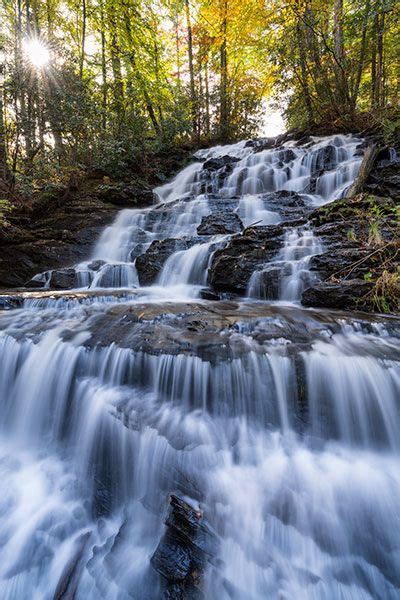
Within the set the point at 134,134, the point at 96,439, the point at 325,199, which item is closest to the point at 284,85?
the point at 134,134

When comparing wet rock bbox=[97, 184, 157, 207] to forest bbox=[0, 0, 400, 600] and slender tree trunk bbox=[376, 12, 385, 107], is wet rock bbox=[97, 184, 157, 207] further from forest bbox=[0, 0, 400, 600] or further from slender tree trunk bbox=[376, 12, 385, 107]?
slender tree trunk bbox=[376, 12, 385, 107]

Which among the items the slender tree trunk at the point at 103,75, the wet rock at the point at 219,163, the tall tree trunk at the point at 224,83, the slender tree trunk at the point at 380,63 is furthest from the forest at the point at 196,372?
the tall tree trunk at the point at 224,83

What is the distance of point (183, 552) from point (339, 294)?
350 cm

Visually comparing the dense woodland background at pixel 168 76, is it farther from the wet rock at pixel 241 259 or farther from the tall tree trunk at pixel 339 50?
the wet rock at pixel 241 259

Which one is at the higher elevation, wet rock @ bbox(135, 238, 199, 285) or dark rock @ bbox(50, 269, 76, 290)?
wet rock @ bbox(135, 238, 199, 285)

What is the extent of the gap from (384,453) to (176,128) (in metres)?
14.5

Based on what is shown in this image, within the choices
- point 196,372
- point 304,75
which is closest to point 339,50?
point 304,75

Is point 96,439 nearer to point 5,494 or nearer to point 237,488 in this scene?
point 5,494

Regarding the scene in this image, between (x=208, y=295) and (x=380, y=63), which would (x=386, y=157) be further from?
(x=208, y=295)

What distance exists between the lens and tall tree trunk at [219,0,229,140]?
44.8 feet

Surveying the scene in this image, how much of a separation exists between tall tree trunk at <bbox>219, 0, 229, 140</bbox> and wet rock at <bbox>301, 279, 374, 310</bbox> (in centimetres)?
1349

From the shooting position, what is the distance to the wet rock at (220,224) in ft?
24.3

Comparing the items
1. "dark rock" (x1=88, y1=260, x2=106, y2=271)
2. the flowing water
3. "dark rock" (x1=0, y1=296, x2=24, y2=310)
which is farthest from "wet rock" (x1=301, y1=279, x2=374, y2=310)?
"dark rock" (x1=88, y1=260, x2=106, y2=271)

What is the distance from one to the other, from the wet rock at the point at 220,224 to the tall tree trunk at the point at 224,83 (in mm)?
9558
